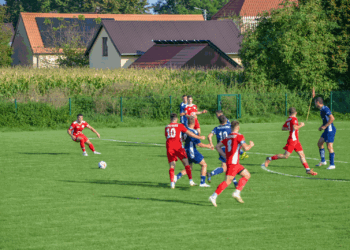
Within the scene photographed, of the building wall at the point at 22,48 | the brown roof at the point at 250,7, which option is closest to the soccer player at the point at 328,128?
the building wall at the point at 22,48

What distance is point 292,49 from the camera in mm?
34250

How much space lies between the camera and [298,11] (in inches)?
1378

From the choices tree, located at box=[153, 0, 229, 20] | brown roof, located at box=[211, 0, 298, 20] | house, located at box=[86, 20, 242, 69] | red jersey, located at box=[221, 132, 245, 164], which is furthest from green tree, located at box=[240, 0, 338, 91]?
tree, located at box=[153, 0, 229, 20]

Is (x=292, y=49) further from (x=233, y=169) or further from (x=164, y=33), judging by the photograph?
(x=233, y=169)

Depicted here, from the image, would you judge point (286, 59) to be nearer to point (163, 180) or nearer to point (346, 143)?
point (346, 143)

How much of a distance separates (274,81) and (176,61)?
10.2 metres

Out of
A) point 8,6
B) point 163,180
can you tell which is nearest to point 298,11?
point 163,180

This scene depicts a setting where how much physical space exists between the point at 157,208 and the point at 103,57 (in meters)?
48.5

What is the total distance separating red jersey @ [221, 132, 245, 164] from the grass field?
861 millimetres

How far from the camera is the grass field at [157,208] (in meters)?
7.16

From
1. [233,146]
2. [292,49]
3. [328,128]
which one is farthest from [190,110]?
[292,49]

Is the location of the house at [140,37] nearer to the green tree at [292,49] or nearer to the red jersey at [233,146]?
the green tree at [292,49]

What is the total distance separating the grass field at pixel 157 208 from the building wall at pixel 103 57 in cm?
3866

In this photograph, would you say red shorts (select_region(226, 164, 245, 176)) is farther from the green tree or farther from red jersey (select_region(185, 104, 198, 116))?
the green tree
